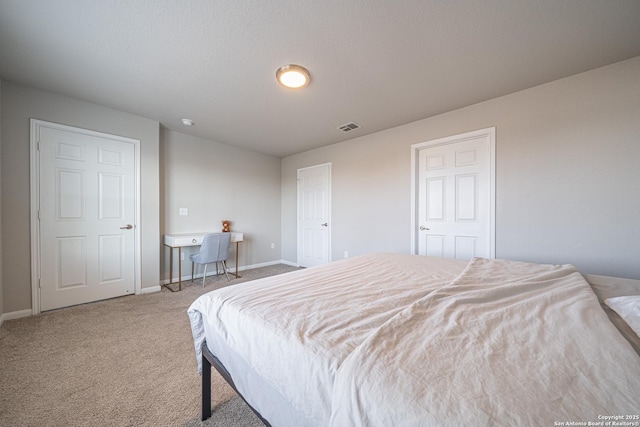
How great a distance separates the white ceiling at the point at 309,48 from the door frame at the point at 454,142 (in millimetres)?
382

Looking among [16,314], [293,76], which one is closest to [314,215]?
[293,76]

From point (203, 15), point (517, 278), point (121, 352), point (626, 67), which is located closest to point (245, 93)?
point (203, 15)

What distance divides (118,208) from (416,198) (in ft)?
13.1

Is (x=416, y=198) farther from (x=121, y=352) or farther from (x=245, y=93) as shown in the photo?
(x=121, y=352)

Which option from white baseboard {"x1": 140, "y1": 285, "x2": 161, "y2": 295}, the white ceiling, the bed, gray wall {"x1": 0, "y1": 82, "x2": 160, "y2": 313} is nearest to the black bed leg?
the bed

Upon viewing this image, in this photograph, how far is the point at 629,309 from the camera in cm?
84

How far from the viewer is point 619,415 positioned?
454 mm

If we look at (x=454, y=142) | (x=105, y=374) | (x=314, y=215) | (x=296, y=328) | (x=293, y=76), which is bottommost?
(x=105, y=374)

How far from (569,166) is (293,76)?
2812 millimetres

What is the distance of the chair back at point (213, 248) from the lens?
329cm

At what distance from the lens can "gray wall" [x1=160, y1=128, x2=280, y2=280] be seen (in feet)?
11.6

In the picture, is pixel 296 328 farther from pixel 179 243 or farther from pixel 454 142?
pixel 179 243

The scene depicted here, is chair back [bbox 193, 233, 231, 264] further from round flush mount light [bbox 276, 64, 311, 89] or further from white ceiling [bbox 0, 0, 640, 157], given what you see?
round flush mount light [bbox 276, 64, 311, 89]

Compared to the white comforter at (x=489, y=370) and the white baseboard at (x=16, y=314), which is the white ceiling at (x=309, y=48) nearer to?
the white comforter at (x=489, y=370)
